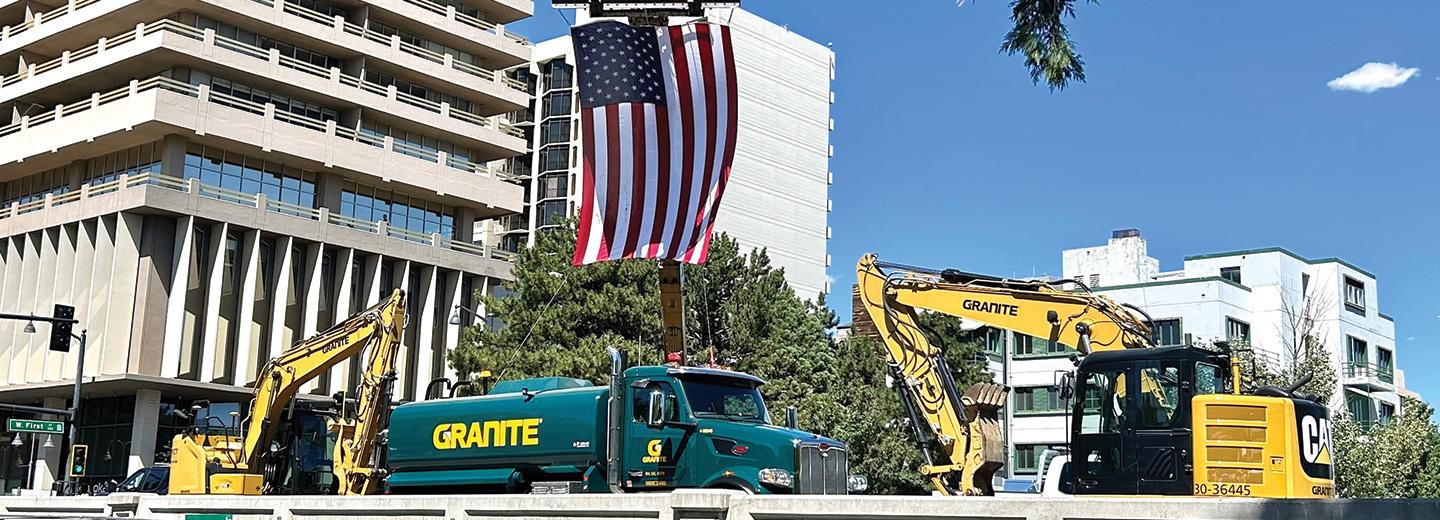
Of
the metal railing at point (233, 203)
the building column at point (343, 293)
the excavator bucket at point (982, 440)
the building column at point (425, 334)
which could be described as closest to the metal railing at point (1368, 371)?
the metal railing at point (233, 203)

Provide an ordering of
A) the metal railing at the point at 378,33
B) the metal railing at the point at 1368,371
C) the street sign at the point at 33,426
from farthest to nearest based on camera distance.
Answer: the metal railing at the point at 1368,371 → the metal railing at the point at 378,33 → the street sign at the point at 33,426

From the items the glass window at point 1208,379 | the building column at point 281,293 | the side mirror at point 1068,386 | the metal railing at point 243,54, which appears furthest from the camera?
the building column at point 281,293

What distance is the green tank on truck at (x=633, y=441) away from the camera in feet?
69.1

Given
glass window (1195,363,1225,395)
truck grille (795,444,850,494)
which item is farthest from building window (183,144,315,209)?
glass window (1195,363,1225,395)

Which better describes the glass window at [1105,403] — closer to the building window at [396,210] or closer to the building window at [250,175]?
the building window at [250,175]

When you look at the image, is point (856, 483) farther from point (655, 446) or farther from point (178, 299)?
point (178, 299)

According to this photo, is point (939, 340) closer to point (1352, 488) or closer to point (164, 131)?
point (1352, 488)

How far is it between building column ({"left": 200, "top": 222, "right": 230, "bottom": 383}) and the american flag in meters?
32.7

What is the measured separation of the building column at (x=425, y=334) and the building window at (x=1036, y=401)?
92.9 ft

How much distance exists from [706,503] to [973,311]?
16.2 meters

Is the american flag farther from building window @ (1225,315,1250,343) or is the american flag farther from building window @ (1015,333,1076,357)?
building window @ (1225,315,1250,343)

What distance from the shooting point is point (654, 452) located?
21625 millimetres

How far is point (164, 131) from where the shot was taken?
176 feet

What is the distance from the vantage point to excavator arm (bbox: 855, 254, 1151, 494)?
2519cm
